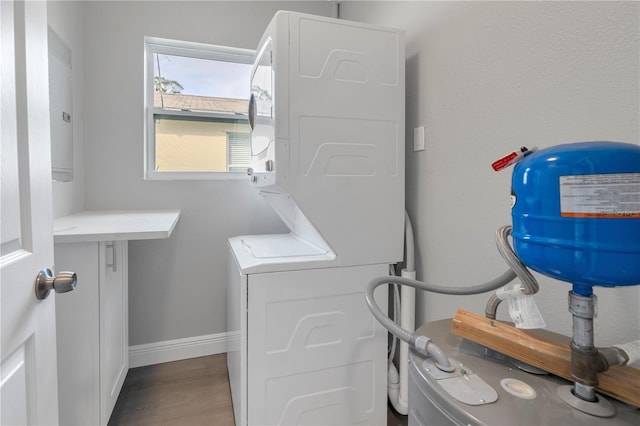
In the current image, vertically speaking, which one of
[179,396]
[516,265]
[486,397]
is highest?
[516,265]

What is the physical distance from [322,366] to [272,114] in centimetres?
125

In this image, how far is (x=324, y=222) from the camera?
1.57 metres

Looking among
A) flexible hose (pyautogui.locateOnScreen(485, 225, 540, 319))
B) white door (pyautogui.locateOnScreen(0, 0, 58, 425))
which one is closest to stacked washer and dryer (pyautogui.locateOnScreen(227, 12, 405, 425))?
white door (pyautogui.locateOnScreen(0, 0, 58, 425))

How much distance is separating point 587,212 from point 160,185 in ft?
8.21

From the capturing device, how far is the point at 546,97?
1.13m

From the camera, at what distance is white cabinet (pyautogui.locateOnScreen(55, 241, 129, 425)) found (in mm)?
1399

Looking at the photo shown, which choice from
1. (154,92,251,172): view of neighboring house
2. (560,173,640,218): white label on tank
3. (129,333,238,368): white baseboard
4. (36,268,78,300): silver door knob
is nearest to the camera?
(560,173,640,218): white label on tank

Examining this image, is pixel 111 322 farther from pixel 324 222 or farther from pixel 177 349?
pixel 324 222

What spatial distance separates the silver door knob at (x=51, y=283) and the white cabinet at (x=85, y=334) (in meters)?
0.71

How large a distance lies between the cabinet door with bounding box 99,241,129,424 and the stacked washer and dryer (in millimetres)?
649

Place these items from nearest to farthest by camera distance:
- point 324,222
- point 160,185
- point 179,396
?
point 324,222 → point 179,396 → point 160,185

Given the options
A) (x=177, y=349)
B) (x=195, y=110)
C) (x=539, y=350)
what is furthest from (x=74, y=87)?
(x=539, y=350)

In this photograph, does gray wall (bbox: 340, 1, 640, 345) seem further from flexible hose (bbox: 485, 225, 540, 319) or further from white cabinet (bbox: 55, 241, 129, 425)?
white cabinet (bbox: 55, 241, 129, 425)

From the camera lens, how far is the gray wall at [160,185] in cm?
225
